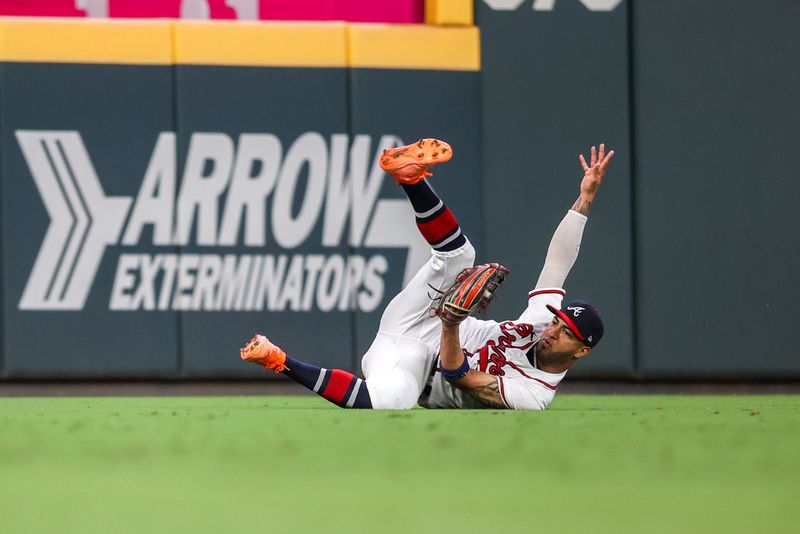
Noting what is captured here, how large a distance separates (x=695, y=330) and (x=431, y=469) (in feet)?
16.1

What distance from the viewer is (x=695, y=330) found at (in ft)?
22.5

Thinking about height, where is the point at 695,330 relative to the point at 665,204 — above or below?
below

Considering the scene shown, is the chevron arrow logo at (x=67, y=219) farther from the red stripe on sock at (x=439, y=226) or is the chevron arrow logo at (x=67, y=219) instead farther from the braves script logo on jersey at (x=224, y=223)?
the red stripe on sock at (x=439, y=226)

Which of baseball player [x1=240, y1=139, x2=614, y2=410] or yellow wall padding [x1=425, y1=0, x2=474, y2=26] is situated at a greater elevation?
yellow wall padding [x1=425, y1=0, x2=474, y2=26]

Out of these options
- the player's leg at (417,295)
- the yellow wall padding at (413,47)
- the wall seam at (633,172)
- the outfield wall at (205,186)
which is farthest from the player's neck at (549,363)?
the yellow wall padding at (413,47)

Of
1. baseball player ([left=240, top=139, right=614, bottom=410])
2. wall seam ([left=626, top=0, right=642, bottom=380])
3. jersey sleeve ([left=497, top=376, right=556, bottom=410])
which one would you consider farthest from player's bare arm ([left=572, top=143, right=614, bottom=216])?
wall seam ([left=626, top=0, right=642, bottom=380])

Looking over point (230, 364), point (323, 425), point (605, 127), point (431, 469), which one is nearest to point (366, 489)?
point (431, 469)

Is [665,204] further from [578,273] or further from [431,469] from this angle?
[431,469]

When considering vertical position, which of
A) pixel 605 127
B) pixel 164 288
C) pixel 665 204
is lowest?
pixel 164 288

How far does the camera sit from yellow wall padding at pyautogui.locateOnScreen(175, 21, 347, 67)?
21.6 feet

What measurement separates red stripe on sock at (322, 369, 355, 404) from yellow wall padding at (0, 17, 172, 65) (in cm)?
319

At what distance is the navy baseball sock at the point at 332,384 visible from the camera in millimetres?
3928

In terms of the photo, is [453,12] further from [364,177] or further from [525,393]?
[525,393]

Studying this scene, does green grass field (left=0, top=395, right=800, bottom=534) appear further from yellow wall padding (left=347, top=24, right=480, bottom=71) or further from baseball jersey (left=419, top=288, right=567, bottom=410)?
yellow wall padding (left=347, top=24, right=480, bottom=71)
